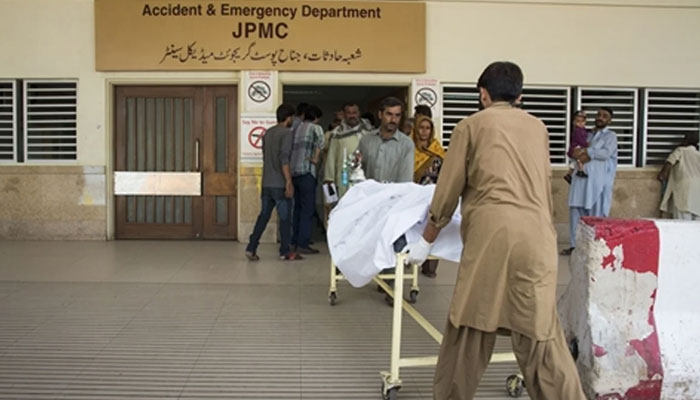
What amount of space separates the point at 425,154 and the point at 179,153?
4142 millimetres

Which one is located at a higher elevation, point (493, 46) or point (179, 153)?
point (493, 46)

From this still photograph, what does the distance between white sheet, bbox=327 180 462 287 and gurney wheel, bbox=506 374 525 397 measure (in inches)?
30.8

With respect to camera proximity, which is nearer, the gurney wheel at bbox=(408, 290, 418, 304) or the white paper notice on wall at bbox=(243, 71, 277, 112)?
the gurney wheel at bbox=(408, 290, 418, 304)

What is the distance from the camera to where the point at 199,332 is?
444 centimetres

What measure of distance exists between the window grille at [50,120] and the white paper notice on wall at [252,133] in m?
2.43

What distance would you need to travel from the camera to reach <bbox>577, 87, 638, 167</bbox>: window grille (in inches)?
349

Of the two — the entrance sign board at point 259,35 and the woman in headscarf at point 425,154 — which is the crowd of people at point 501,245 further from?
the entrance sign board at point 259,35

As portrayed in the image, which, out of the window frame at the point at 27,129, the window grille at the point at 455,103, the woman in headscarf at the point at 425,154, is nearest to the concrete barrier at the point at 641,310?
the woman in headscarf at the point at 425,154

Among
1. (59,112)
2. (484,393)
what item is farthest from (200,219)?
(484,393)

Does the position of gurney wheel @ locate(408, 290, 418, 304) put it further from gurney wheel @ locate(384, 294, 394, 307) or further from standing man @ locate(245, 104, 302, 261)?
standing man @ locate(245, 104, 302, 261)

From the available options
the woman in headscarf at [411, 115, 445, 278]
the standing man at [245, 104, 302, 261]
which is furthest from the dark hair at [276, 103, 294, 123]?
the woman in headscarf at [411, 115, 445, 278]

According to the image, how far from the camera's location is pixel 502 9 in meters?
8.60

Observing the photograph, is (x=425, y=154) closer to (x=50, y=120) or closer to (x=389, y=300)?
(x=389, y=300)

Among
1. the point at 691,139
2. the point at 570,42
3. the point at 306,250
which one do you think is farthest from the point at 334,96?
the point at 691,139
